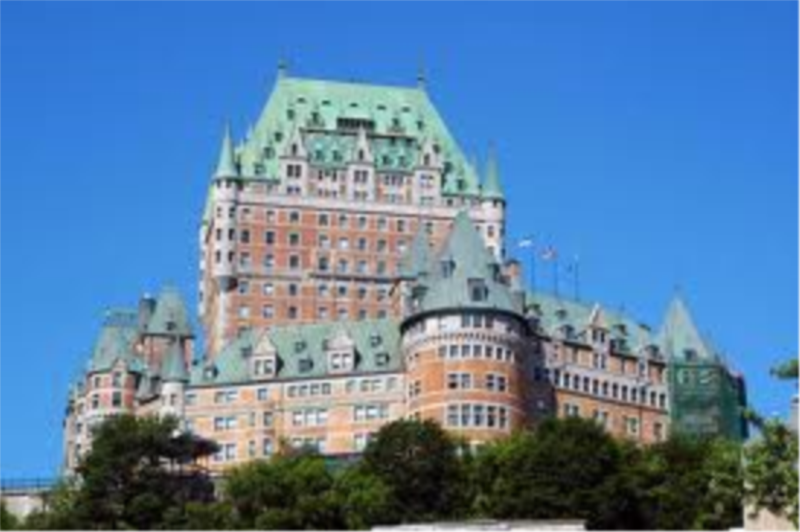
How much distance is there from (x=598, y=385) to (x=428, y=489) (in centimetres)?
4392

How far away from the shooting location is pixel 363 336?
171000 mm

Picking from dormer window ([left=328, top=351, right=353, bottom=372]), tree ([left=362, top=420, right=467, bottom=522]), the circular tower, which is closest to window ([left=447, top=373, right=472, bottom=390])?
the circular tower

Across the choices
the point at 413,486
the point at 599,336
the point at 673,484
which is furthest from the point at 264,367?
the point at 673,484

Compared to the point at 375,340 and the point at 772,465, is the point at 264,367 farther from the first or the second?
the point at 772,465

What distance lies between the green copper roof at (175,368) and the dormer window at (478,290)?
28879mm

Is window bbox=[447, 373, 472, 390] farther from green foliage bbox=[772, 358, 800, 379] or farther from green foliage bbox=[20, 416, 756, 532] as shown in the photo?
green foliage bbox=[772, 358, 800, 379]

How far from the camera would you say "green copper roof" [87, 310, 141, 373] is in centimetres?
18112

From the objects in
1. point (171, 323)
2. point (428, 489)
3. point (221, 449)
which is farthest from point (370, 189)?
point (428, 489)

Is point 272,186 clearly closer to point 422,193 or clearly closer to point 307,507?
point 422,193

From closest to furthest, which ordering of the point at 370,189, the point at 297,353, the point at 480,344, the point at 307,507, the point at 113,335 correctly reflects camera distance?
the point at 307,507
the point at 480,344
the point at 297,353
the point at 113,335
the point at 370,189

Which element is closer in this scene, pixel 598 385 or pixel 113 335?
pixel 598 385

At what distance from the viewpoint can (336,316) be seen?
191 metres

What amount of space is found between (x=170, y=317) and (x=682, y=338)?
51.7 meters

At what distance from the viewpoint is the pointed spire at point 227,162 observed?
194000 mm
